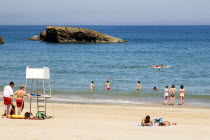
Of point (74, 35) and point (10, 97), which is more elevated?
point (74, 35)

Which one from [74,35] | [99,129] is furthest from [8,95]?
[74,35]

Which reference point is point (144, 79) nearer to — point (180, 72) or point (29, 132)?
point (180, 72)

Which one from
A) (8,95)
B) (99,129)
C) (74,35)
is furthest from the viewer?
(74,35)

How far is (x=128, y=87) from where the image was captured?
30875 millimetres

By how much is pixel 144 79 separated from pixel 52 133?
76.0 feet

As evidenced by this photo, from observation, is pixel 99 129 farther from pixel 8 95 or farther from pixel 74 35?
pixel 74 35

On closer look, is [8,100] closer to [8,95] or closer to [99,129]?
[8,95]

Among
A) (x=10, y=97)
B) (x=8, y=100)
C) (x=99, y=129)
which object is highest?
(x=10, y=97)

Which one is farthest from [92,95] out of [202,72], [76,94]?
[202,72]

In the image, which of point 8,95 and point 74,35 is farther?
point 74,35

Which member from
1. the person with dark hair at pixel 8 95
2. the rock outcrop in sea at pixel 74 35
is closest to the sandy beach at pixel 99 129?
the person with dark hair at pixel 8 95

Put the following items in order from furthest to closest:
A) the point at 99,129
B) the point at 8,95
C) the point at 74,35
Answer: the point at 74,35
the point at 8,95
the point at 99,129

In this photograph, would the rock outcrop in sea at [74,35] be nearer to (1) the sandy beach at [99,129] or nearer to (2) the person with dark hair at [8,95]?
(1) the sandy beach at [99,129]

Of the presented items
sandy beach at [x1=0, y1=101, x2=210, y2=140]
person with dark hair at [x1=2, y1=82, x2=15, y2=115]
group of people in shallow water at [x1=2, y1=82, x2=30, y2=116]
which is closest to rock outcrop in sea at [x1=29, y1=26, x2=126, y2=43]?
sandy beach at [x1=0, y1=101, x2=210, y2=140]
